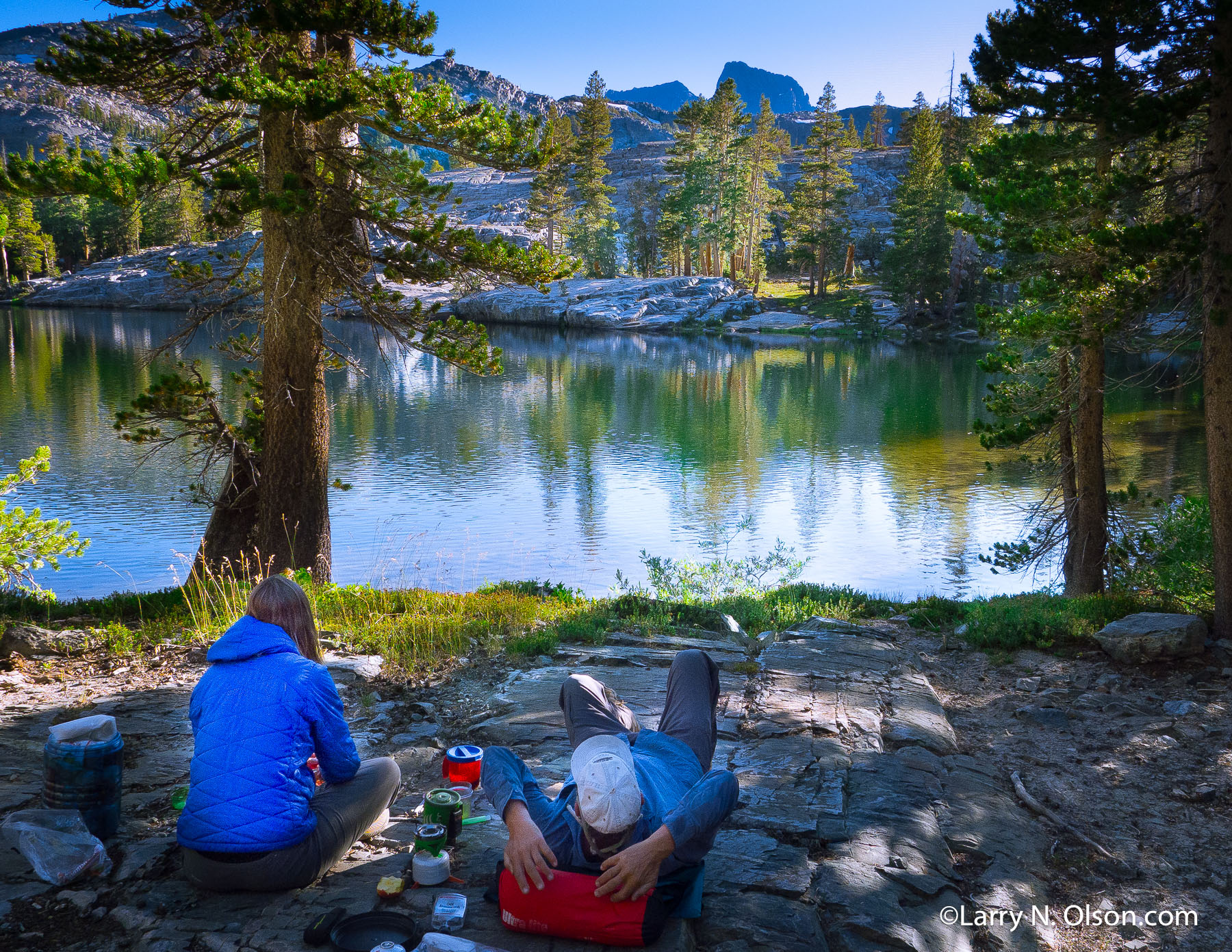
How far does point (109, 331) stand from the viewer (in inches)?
1906

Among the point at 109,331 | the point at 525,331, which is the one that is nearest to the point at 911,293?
the point at 525,331

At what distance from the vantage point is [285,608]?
345 cm

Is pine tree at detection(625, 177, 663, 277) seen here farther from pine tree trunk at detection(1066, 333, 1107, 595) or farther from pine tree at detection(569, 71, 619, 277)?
pine tree trunk at detection(1066, 333, 1107, 595)

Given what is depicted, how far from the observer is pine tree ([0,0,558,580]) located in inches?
294

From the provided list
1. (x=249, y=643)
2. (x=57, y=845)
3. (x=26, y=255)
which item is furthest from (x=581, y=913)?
(x=26, y=255)

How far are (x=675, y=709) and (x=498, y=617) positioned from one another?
4394 millimetres

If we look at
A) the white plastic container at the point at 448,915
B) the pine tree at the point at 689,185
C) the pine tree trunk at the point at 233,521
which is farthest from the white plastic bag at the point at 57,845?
the pine tree at the point at 689,185

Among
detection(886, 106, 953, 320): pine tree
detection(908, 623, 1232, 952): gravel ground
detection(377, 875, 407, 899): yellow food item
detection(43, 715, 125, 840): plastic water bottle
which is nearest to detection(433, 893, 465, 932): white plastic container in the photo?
detection(377, 875, 407, 899): yellow food item

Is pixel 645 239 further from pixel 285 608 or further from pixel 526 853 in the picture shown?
pixel 526 853

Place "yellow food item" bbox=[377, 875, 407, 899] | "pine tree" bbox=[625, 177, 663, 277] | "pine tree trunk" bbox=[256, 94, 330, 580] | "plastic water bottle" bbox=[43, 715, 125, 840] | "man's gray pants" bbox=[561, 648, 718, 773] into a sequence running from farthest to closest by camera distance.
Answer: "pine tree" bbox=[625, 177, 663, 277], "pine tree trunk" bbox=[256, 94, 330, 580], "man's gray pants" bbox=[561, 648, 718, 773], "plastic water bottle" bbox=[43, 715, 125, 840], "yellow food item" bbox=[377, 875, 407, 899]

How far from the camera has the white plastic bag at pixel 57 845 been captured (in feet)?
11.1

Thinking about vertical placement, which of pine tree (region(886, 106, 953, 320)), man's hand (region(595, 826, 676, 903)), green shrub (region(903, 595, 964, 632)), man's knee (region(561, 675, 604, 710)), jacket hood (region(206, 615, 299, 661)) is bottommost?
green shrub (region(903, 595, 964, 632))

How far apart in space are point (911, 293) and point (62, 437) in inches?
1686

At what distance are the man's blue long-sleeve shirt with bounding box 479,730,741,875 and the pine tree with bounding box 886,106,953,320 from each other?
47.3 metres
